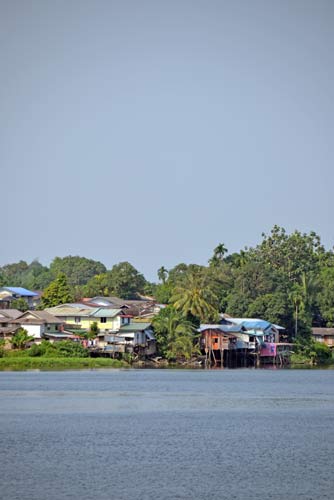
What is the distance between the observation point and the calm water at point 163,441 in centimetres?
3019

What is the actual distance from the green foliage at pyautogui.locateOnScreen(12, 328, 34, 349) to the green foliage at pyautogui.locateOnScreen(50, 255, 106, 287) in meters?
92.2

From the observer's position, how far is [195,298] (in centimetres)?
9838

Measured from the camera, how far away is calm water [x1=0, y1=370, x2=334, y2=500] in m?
30.2

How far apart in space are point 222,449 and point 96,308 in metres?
66.1

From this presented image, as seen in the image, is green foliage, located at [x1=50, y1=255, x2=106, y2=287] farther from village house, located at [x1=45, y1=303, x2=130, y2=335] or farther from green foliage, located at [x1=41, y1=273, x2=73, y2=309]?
village house, located at [x1=45, y1=303, x2=130, y2=335]

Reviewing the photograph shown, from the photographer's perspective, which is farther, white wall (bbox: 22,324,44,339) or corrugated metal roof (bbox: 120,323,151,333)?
corrugated metal roof (bbox: 120,323,151,333)

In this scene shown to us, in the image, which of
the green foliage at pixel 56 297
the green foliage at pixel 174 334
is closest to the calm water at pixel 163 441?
the green foliage at pixel 174 334

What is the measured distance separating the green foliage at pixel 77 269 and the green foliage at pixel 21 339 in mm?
92197

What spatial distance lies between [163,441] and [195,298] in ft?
194

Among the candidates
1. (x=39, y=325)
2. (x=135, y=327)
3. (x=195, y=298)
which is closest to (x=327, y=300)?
(x=195, y=298)

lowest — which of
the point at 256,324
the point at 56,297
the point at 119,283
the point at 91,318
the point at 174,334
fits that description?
the point at 174,334

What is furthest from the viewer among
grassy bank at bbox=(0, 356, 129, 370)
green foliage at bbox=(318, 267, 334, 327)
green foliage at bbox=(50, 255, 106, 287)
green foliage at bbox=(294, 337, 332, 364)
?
green foliage at bbox=(50, 255, 106, 287)

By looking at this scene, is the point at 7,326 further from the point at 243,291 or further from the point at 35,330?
the point at 243,291

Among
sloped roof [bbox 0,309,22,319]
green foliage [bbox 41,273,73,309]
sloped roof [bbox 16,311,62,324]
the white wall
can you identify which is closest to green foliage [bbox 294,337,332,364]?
green foliage [bbox 41,273,73,309]
